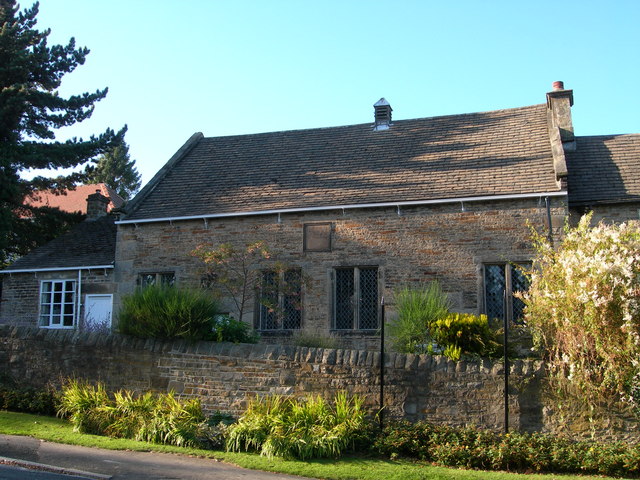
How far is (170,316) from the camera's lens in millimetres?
13492

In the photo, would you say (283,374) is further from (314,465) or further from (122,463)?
(122,463)

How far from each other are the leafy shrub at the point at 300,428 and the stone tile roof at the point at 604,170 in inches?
385

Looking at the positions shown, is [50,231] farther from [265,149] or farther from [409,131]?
[409,131]

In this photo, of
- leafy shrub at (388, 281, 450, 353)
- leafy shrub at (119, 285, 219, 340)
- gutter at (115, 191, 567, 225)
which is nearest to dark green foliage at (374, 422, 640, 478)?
leafy shrub at (388, 281, 450, 353)

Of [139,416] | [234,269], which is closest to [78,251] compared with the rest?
[234,269]

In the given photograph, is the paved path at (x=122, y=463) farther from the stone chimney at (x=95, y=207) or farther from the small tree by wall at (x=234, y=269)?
the stone chimney at (x=95, y=207)

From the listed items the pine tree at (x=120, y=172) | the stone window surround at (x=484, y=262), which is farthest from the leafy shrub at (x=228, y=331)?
the pine tree at (x=120, y=172)

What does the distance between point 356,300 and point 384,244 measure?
1754 millimetres

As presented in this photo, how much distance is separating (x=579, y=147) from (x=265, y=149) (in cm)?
1056

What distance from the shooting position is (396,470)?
10188mm

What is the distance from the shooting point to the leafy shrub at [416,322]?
1366 cm

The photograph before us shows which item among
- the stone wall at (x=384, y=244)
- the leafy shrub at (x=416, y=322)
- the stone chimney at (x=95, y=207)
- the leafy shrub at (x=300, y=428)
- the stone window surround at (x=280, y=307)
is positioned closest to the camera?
the leafy shrub at (x=300, y=428)

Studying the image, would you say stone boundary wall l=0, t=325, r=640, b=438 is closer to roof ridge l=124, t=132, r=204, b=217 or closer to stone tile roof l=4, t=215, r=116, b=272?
stone tile roof l=4, t=215, r=116, b=272

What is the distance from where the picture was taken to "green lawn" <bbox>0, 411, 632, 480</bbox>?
9.90 m
